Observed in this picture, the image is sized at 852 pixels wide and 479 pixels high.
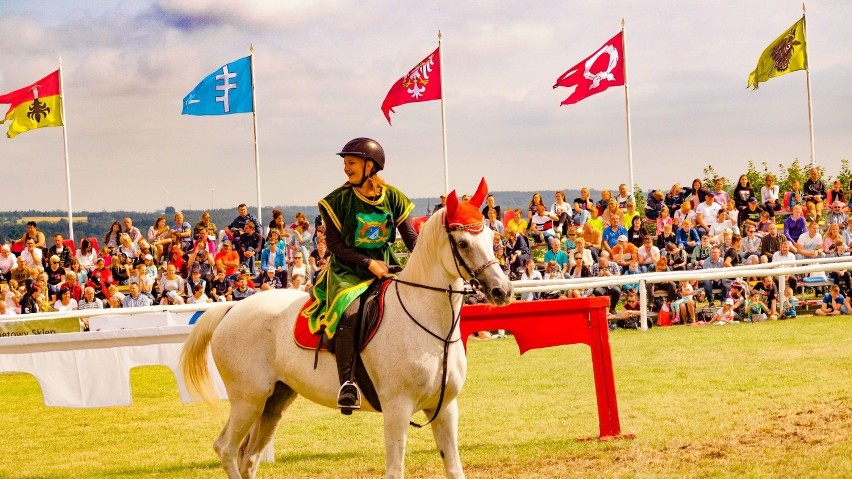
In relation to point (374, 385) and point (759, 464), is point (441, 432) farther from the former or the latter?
point (759, 464)

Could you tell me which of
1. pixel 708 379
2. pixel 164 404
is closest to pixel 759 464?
pixel 708 379

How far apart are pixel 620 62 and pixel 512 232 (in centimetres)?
866

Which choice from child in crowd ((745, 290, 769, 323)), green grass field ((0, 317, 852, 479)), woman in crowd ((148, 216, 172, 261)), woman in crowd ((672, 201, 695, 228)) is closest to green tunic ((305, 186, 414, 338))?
green grass field ((0, 317, 852, 479))

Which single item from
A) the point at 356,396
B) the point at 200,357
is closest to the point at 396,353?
the point at 356,396

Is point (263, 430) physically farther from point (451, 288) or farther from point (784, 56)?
point (784, 56)

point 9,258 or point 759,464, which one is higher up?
point 9,258

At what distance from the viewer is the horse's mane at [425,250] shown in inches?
255

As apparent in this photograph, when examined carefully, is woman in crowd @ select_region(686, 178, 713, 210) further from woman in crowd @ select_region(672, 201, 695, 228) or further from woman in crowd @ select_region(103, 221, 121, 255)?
woman in crowd @ select_region(103, 221, 121, 255)

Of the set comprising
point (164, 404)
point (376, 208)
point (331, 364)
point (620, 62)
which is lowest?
point (164, 404)

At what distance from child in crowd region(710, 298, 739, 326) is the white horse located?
12.3m

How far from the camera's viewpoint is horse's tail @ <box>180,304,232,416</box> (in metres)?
8.02

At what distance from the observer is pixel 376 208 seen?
702 centimetres

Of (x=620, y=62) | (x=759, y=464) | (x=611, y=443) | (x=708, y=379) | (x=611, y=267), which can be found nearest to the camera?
(x=759, y=464)

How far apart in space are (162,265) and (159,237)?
4.39 feet
